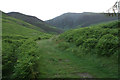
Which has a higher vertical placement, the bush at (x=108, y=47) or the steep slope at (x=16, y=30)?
the steep slope at (x=16, y=30)

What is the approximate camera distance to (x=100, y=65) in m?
7.74

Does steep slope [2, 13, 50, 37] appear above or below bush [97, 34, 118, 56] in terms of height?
above

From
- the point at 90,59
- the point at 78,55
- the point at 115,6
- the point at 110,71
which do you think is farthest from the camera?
the point at 78,55

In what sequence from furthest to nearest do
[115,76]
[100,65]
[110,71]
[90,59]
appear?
[90,59] → [100,65] → [110,71] → [115,76]

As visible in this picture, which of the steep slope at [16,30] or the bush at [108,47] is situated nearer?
the bush at [108,47]

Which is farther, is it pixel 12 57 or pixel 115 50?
pixel 12 57

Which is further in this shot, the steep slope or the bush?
the steep slope

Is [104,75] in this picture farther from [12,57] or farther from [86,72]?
[12,57]

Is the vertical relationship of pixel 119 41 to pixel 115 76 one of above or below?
above

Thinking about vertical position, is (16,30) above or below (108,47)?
above

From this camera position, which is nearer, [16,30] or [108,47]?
[108,47]

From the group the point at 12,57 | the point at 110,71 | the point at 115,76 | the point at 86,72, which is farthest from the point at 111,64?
the point at 12,57

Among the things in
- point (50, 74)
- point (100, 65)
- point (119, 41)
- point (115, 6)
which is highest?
point (115, 6)

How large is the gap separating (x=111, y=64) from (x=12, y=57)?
33.5ft
